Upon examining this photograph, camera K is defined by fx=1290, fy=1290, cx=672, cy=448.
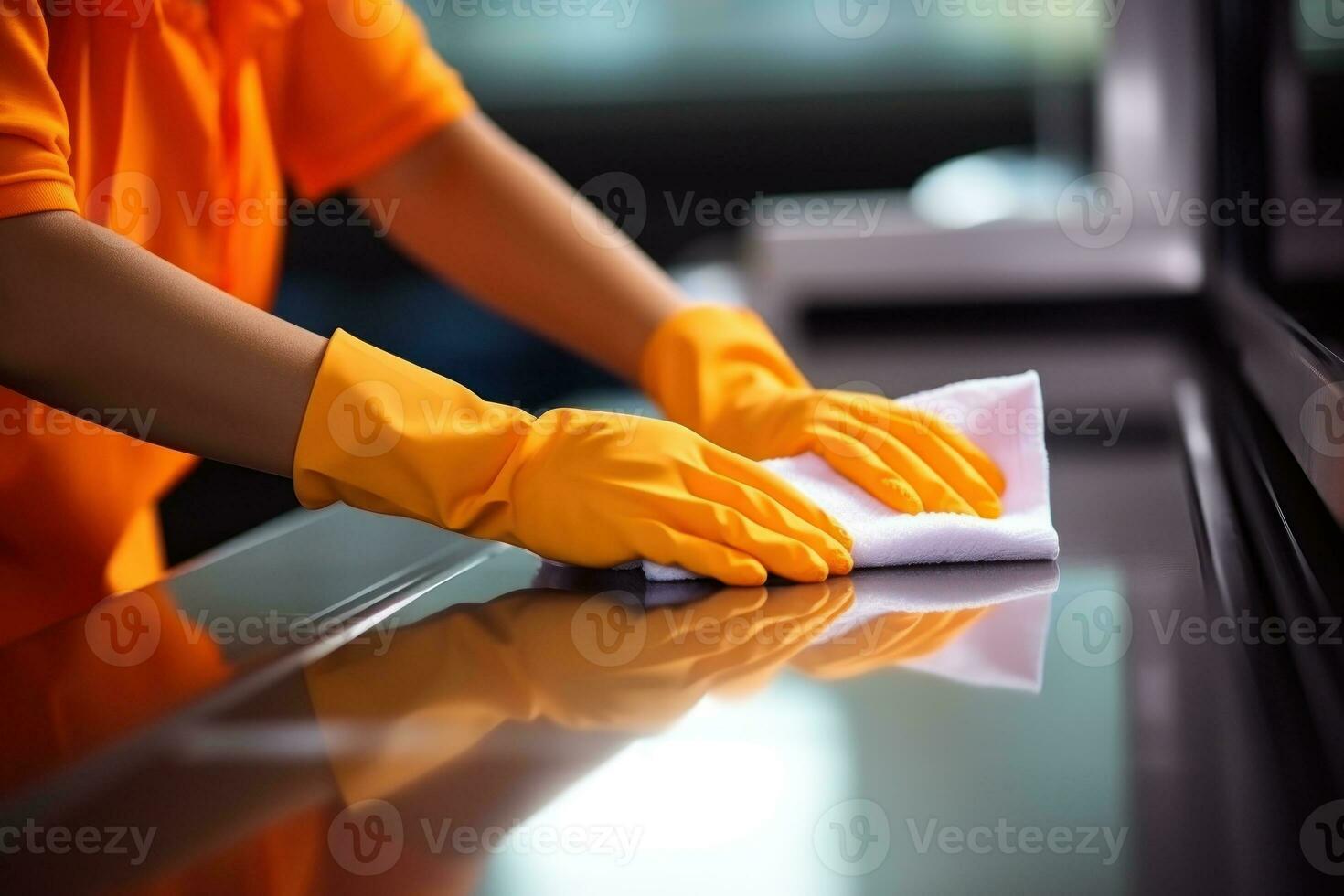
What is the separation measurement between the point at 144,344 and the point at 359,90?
595 mm

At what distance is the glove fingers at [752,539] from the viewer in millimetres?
806

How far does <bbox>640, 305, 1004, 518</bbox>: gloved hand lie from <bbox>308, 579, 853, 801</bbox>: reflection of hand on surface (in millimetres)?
118

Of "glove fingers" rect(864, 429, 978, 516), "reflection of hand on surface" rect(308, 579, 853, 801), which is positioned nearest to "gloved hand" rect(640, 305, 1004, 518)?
"glove fingers" rect(864, 429, 978, 516)

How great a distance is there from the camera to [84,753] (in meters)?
0.60

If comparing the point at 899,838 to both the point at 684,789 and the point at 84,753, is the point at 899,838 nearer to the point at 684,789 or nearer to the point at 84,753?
the point at 684,789

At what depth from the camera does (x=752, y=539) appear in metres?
0.81

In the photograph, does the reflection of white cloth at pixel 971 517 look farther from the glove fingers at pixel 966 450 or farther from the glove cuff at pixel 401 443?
the glove cuff at pixel 401 443

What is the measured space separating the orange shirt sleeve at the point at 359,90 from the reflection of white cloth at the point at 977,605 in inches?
31.4

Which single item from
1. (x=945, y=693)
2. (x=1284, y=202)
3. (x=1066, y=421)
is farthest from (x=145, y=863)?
(x=1284, y=202)

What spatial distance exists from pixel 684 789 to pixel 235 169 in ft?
3.09

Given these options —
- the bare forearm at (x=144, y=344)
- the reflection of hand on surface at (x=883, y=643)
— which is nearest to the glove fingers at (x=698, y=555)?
the reflection of hand on surface at (x=883, y=643)

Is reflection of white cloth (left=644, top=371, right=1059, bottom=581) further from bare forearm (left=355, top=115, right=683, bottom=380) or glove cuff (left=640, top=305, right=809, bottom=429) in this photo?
bare forearm (left=355, top=115, right=683, bottom=380)

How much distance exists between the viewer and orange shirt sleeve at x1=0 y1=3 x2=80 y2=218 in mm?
830

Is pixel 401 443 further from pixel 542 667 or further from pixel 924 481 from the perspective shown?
pixel 924 481
